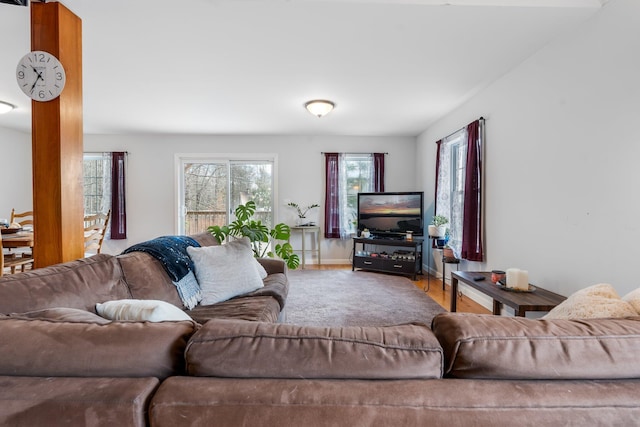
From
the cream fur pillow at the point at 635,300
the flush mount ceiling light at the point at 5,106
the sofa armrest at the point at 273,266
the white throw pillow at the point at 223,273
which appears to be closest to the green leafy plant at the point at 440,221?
the sofa armrest at the point at 273,266

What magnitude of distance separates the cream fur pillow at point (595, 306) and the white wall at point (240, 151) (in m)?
4.56

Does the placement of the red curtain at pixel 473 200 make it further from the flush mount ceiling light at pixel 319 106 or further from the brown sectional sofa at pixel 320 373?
the brown sectional sofa at pixel 320 373

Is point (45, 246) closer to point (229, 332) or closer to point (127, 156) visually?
point (229, 332)

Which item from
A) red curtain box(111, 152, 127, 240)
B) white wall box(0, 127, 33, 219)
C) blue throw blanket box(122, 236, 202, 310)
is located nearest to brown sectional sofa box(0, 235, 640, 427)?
blue throw blanket box(122, 236, 202, 310)

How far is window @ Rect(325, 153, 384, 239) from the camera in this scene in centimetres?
571

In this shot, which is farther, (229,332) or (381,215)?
(381,215)

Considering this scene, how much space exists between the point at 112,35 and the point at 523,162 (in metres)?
3.59

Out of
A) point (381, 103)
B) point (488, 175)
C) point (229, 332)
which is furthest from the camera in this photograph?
point (381, 103)

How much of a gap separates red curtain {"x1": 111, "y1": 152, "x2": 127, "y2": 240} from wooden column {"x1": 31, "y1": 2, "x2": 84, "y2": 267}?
12.9 ft

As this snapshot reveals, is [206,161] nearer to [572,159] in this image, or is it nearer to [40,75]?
[40,75]

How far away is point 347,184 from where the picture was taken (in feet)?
19.2

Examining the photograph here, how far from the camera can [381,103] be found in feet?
13.2

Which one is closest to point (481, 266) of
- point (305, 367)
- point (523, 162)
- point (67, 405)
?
point (523, 162)

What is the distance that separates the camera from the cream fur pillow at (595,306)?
1.12 m
